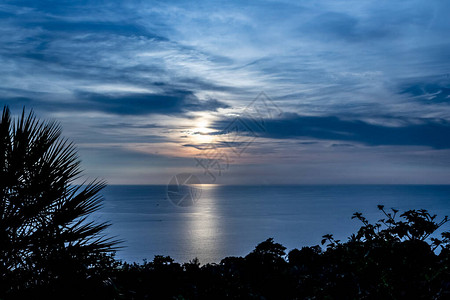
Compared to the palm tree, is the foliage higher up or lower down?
lower down

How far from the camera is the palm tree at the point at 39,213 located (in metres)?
4.74

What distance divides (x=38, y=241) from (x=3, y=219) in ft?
1.58

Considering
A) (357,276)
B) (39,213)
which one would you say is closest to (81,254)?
(39,213)

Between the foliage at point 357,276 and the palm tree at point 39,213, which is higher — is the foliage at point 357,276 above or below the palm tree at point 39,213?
below

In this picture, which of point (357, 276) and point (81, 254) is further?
point (357, 276)

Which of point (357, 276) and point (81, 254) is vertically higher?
point (81, 254)

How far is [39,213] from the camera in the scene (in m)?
5.09

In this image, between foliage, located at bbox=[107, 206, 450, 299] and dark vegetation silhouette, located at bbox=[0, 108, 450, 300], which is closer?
dark vegetation silhouette, located at bbox=[0, 108, 450, 300]

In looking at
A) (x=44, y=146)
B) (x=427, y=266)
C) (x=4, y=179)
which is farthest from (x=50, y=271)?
(x=427, y=266)

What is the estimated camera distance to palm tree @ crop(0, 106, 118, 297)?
4.74 m

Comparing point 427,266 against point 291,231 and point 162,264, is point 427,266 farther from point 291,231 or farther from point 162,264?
point 291,231

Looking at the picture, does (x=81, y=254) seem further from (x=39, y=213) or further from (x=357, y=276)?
(x=357, y=276)

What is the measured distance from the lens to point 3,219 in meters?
4.71

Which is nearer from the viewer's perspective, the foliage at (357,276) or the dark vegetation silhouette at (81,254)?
the dark vegetation silhouette at (81,254)
